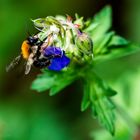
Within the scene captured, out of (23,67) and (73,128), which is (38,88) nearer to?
(23,67)

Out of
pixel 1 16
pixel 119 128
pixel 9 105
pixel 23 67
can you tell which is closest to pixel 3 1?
pixel 1 16

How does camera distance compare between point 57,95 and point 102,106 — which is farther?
point 57,95

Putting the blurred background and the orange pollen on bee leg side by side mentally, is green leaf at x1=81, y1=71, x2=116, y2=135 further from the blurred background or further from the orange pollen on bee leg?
the blurred background

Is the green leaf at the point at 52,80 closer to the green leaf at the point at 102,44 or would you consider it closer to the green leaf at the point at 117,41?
the green leaf at the point at 102,44

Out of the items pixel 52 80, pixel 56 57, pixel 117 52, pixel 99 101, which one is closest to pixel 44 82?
pixel 52 80

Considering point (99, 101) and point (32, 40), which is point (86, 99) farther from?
point (32, 40)

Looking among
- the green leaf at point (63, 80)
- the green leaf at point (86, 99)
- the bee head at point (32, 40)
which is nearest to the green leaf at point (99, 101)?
the green leaf at point (86, 99)
